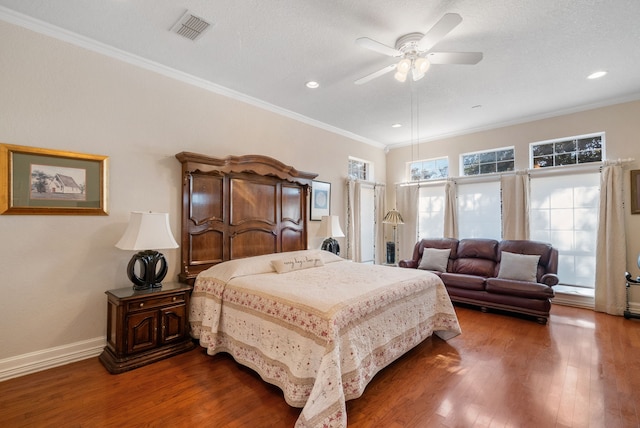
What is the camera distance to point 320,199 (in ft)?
16.5

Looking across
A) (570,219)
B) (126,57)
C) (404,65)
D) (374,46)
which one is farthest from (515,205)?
(126,57)

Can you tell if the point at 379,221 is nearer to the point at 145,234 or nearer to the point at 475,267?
the point at 475,267

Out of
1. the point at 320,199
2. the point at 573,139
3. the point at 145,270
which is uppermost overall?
the point at 573,139

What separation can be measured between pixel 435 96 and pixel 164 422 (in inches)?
177

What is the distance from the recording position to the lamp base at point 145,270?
9.01 ft

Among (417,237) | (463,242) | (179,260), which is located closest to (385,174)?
(417,237)

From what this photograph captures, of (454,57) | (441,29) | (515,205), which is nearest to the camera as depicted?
(441,29)

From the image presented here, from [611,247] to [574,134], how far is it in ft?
5.80

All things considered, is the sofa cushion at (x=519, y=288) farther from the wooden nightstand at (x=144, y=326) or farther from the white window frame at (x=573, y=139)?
the wooden nightstand at (x=144, y=326)

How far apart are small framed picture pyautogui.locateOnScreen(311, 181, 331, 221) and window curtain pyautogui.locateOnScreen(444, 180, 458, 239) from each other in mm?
2283

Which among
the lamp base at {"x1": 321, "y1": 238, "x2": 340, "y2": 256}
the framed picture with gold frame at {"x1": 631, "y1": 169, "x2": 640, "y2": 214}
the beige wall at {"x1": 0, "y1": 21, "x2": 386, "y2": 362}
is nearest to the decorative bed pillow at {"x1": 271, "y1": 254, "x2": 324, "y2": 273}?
the lamp base at {"x1": 321, "y1": 238, "x2": 340, "y2": 256}

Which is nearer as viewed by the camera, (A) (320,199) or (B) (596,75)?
(B) (596,75)

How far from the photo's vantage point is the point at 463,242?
5051 millimetres

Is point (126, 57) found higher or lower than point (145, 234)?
higher
